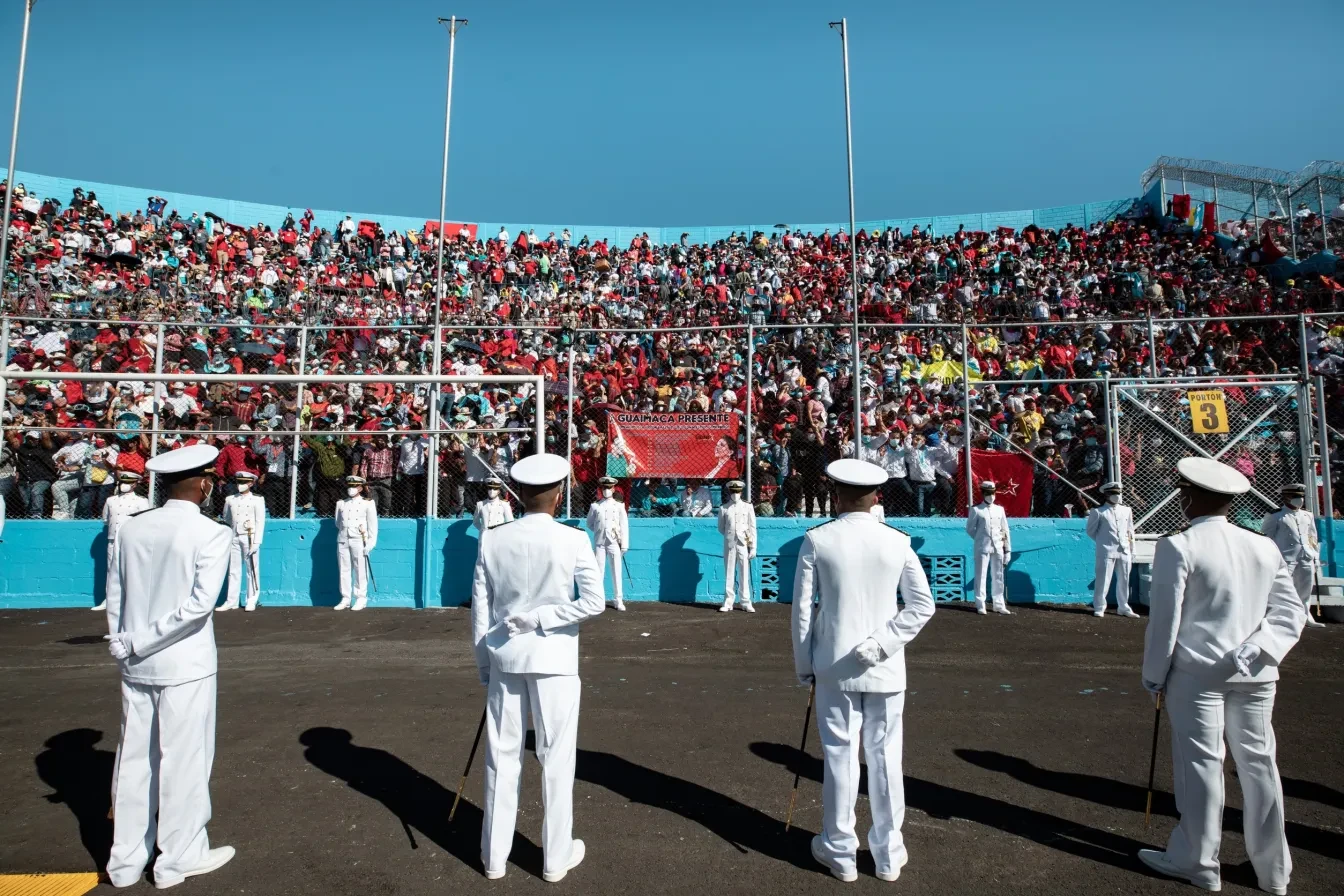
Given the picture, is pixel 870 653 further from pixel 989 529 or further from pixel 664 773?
pixel 989 529

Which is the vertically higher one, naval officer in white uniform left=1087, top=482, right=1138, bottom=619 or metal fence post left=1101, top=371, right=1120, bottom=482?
metal fence post left=1101, top=371, right=1120, bottom=482

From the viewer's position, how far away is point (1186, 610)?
3.86m

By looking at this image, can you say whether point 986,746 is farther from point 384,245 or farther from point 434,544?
point 384,245

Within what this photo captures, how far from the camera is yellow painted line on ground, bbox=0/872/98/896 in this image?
367cm

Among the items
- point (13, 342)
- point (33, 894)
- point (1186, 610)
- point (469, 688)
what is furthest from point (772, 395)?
point (13, 342)

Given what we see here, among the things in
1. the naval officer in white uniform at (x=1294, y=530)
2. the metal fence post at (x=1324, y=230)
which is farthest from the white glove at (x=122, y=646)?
the metal fence post at (x=1324, y=230)

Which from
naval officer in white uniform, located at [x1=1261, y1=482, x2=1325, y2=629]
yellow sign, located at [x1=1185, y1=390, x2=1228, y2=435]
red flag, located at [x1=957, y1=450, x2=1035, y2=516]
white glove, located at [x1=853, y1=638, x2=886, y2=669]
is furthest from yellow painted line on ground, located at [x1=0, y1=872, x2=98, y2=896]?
yellow sign, located at [x1=1185, y1=390, x2=1228, y2=435]

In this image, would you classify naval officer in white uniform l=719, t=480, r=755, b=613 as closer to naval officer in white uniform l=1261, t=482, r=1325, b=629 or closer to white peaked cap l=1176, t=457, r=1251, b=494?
naval officer in white uniform l=1261, t=482, r=1325, b=629

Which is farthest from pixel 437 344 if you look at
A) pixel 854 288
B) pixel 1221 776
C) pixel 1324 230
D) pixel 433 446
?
pixel 1324 230

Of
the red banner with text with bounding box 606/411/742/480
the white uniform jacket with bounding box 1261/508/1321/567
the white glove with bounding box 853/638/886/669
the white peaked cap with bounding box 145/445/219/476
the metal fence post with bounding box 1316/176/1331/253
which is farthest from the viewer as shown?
the metal fence post with bounding box 1316/176/1331/253

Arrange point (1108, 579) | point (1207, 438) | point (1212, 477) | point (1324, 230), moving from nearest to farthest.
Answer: point (1212, 477) < point (1108, 579) < point (1207, 438) < point (1324, 230)

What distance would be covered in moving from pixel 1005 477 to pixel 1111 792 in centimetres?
806

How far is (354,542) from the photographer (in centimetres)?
1154

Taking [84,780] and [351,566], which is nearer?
[84,780]
